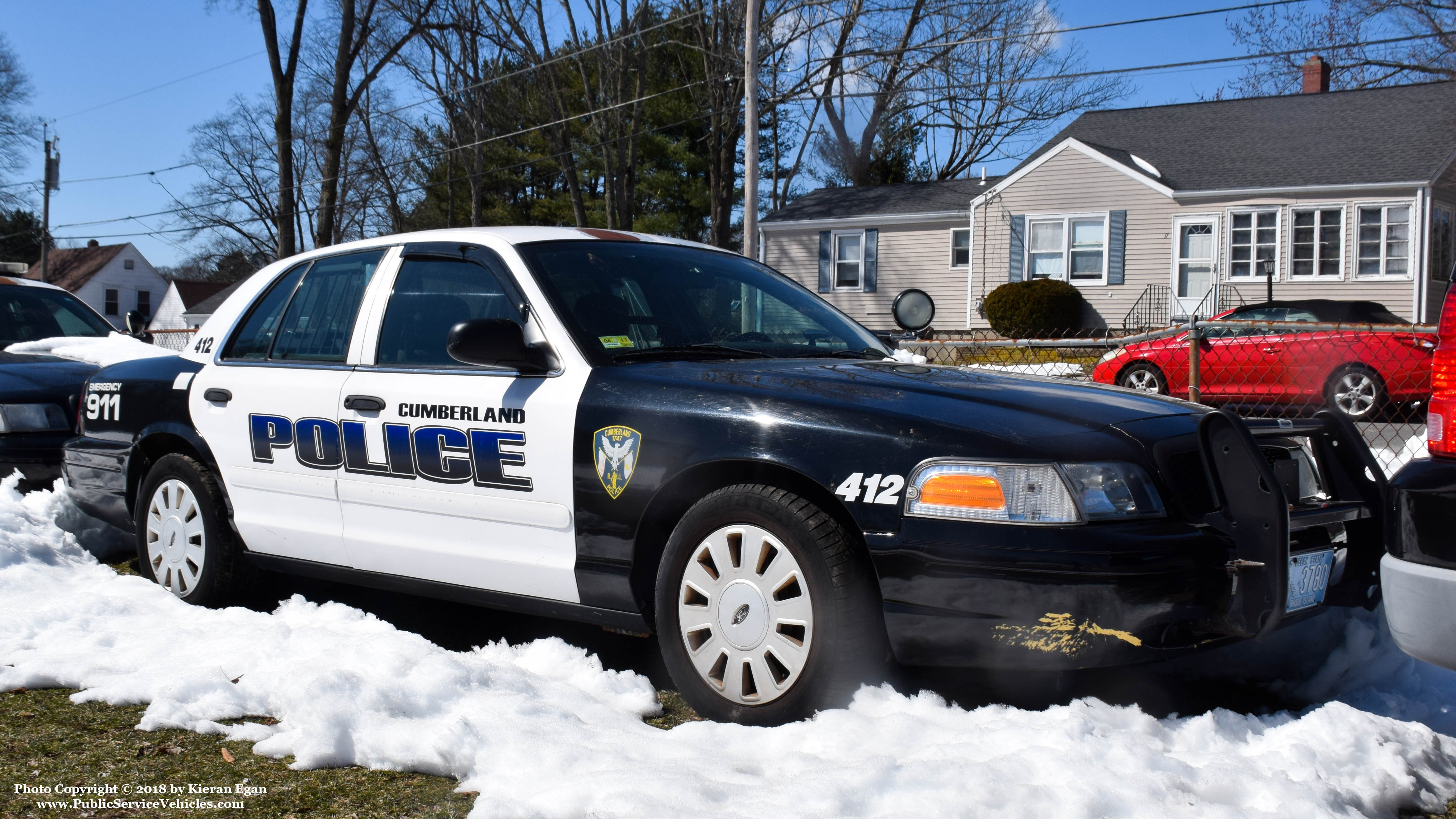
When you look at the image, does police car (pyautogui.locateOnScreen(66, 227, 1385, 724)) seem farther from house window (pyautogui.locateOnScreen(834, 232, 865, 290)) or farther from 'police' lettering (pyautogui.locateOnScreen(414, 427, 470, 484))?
house window (pyautogui.locateOnScreen(834, 232, 865, 290))

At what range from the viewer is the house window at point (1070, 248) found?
2548 centimetres

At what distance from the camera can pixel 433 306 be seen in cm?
438

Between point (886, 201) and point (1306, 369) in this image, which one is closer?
point (1306, 369)

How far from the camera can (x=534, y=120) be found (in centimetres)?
3806

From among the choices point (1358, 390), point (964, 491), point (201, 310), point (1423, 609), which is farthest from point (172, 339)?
point (201, 310)

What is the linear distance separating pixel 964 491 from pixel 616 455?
43.6 inches

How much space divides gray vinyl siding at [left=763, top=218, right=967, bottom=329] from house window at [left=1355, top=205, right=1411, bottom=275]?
838cm

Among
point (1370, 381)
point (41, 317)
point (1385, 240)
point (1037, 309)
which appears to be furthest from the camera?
point (1037, 309)

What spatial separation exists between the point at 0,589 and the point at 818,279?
26.2m

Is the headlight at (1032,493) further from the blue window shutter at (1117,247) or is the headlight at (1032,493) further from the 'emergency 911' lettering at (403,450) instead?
the blue window shutter at (1117,247)

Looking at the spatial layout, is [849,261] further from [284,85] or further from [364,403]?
[364,403]

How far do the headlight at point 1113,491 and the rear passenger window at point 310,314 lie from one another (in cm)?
276

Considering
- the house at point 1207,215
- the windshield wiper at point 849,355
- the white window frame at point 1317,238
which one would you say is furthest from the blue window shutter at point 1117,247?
the windshield wiper at point 849,355

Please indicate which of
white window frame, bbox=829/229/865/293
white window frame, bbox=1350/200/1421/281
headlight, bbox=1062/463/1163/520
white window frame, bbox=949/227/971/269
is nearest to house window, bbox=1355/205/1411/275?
white window frame, bbox=1350/200/1421/281
